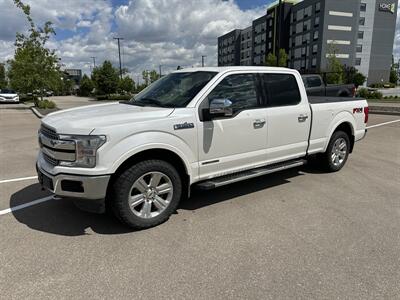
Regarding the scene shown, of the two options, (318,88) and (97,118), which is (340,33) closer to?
(318,88)

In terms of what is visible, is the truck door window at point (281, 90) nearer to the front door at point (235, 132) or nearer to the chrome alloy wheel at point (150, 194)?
the front door at point (235, 132)

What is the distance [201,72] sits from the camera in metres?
4.56

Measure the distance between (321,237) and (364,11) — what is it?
8674cm

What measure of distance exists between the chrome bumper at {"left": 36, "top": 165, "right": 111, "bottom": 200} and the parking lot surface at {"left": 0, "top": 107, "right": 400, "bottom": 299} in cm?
54

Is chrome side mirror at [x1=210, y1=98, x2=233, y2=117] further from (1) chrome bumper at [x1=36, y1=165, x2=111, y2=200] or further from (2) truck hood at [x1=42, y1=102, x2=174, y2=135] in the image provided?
(1) chrome bumper at [x1=36, y1=165, x2=111, y2=200]

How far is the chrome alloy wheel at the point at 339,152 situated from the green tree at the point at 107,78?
47030mm

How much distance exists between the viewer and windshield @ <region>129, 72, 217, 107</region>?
164 inches

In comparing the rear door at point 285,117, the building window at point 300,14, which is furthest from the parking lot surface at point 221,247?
the building window at point 300,14

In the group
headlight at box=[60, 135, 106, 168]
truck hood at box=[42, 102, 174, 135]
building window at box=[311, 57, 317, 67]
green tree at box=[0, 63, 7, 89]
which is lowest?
headlight at box=[60, 135, 106, 168]

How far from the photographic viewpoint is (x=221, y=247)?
338 cm

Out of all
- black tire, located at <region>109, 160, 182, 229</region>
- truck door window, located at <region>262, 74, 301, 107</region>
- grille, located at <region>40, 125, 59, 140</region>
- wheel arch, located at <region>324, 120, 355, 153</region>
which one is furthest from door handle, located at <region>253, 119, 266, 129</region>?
grille, located at <region>40, 125, 59, 140</region>

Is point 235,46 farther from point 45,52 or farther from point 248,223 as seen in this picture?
point 248,223

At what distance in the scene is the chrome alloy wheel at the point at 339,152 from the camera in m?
6.05

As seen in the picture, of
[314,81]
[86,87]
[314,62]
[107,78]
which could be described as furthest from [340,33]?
[314,81]
